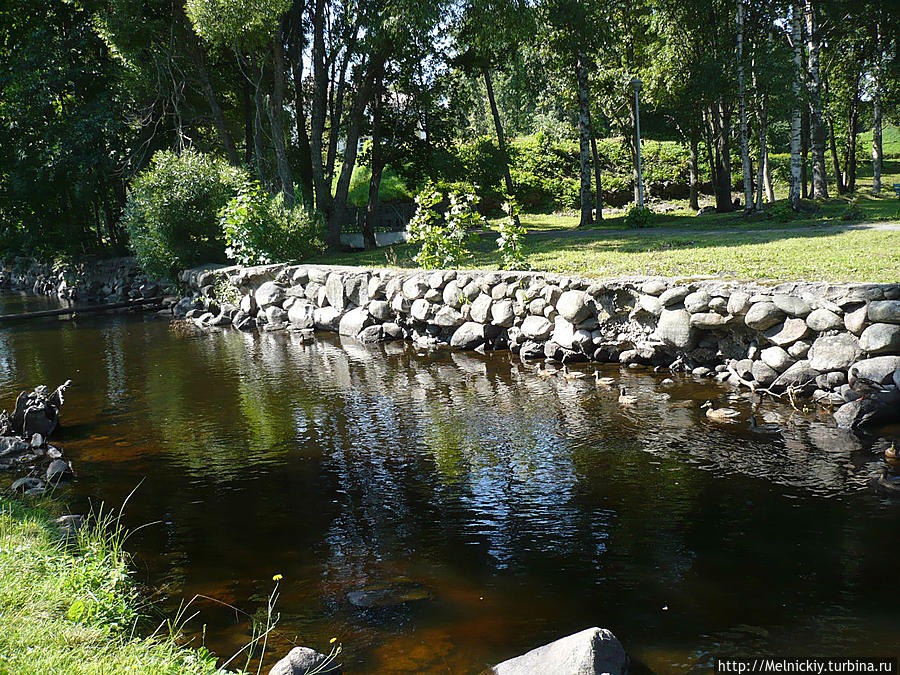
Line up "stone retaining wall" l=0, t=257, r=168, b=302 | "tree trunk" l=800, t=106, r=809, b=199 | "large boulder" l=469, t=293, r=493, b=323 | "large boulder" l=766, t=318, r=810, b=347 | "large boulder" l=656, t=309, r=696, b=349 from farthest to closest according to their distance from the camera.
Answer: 1. "tree trunk" l=800, t=106, r=809, b=199
2. "stone retaining wall" l=0, t=257, r=168, b=302
3. "large boulder" l=469, t=293, r=493, b=323
4. "large boulder" l=656, t=309, r=696, b=349
5. "large boulder" l=766, t=318, r=810, b=347

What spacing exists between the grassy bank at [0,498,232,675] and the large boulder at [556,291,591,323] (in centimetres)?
671

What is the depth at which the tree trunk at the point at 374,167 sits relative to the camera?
20.4m

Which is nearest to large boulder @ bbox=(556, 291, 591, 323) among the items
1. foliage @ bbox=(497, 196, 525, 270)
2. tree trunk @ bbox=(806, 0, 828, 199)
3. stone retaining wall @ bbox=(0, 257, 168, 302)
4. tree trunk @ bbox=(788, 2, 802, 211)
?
foliage @ bbox=(497, 196, 525, 270)

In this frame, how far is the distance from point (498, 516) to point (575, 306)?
5.01m

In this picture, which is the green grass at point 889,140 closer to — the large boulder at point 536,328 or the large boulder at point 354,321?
the large boulder at point 354,321

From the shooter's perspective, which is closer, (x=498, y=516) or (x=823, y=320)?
(x=498, y=516)

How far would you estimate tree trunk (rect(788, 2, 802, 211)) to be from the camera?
56.3 feet

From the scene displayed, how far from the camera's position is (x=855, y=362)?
7211 millimetres

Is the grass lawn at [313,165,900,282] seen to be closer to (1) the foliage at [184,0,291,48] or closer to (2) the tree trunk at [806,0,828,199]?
(2) the tree trunk at [806,0,828,199]

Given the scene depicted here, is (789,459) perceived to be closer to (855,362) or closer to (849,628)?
(855,362)

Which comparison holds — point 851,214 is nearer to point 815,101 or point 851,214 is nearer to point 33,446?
point 815,101

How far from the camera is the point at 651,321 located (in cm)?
932

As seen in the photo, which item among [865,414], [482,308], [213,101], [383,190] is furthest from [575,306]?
[383,190]

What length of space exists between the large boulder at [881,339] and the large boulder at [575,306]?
137 inches
